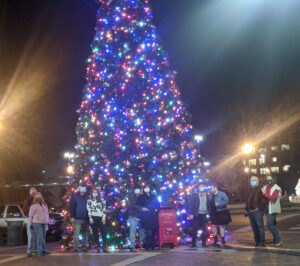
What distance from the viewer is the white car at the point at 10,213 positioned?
17.8m

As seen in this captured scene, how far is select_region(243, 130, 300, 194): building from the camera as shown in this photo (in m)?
48.1

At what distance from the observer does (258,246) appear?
10.5m

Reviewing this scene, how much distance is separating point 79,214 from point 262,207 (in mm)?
4906

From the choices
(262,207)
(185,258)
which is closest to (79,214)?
(185,258)

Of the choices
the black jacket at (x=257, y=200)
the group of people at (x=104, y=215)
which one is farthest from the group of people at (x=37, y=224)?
the black jacket at (x=257, y=200)

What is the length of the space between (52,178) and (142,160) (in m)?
36.8

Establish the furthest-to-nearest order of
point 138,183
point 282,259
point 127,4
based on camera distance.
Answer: point 127,4 < point 138,183 < point 282,259

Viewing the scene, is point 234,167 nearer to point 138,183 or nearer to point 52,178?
point 52,178

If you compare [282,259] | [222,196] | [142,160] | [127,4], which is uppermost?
[127,4]

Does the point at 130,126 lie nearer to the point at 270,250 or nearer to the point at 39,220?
the point at 39,220

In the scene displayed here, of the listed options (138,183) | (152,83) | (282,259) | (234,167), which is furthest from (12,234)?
(234,167)

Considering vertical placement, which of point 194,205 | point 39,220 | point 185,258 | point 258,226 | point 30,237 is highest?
point 194,205

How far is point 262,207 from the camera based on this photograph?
35.1 ft

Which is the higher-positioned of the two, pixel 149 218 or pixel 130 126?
pixel 130 126
